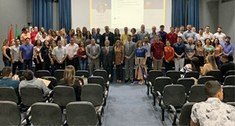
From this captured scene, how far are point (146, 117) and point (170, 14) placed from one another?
871cm

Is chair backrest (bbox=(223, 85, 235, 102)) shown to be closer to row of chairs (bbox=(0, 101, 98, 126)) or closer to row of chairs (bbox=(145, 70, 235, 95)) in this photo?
row of chairs (bbox=(145, 70, 235, 95))

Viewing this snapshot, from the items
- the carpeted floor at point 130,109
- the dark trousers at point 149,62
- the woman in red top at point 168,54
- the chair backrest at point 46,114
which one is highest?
the woman in red top at point 168,54

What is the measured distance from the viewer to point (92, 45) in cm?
1087

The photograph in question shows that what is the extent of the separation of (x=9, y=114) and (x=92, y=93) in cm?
181

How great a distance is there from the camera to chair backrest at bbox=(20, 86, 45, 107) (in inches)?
244

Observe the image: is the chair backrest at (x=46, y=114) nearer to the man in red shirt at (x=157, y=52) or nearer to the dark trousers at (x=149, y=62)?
the man in red shirt at (x=157, y=52)

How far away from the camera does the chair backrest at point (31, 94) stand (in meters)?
6.20

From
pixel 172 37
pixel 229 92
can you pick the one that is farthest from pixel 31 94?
pixel 172 37

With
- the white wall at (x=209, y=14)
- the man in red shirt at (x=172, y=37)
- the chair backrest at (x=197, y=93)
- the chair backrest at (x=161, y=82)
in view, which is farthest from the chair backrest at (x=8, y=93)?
the white wall at (x=209, y=14)

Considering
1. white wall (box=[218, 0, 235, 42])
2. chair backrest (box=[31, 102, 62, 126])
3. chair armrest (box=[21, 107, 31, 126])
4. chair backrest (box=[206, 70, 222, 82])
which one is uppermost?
white wall (box=[218, 0, 235, 42])

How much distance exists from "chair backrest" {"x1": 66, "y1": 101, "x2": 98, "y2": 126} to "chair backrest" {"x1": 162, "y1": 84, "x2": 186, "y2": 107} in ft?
5.77

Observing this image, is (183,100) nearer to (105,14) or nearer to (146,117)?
(146,117)

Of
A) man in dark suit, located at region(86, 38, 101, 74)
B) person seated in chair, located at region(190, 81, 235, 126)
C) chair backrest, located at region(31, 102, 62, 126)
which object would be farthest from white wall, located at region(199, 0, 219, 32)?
person seated in chair, located at region(190, 81, 235, 126)

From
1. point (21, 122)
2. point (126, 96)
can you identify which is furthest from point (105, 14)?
point (21, 122)
